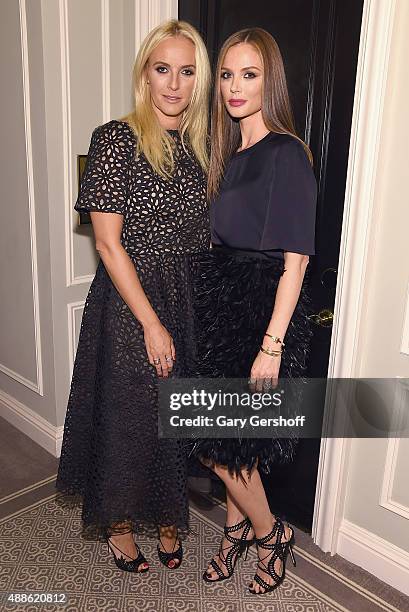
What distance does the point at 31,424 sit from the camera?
3137 millimetres

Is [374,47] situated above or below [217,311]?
above

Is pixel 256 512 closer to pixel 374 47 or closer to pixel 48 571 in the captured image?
pixel 48 571

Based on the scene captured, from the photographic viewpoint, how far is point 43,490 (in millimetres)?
2699

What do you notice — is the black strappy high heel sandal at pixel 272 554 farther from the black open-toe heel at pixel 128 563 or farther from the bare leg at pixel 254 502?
the black open-toe heel at pixel 128 563

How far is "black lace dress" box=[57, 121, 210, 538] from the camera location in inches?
72.7

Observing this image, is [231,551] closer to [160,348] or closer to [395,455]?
[395,455]

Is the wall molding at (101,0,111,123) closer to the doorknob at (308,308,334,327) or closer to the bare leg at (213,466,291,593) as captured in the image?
the doorknob at (308,308,334,327)

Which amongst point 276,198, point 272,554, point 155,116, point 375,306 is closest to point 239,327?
point 276,198

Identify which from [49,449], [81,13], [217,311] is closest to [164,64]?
[217,311]

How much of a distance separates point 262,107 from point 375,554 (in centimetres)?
170

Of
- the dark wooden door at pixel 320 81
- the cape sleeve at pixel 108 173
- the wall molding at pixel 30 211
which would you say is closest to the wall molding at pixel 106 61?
the wall molding at pixel 30 211

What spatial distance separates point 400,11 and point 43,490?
2451mm

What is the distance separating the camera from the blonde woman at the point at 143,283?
6.04 feet

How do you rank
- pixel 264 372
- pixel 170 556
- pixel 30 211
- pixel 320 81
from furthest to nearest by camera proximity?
pixel 30 211
pixel 170 556
pixel 320 81
pixel 264 372
